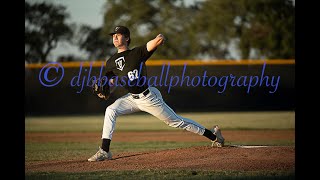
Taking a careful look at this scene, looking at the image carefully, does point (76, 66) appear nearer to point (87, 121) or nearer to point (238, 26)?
point (87, 121)

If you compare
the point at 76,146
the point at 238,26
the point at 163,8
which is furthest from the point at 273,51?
the point at 76,146

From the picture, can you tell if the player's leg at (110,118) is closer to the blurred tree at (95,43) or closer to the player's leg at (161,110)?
the player's leg at (161,110)

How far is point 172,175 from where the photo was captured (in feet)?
17.1

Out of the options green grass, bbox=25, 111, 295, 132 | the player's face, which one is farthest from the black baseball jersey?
green grass, bbox=25, 111, 295, 132

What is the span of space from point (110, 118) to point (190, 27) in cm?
1705

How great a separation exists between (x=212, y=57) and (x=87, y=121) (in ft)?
24.8

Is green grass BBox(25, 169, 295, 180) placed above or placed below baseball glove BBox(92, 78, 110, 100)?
below

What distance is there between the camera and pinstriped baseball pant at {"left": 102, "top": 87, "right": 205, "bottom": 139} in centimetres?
593

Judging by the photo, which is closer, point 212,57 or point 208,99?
point 208,99

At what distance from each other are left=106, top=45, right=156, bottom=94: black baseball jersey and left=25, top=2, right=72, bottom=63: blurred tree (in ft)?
46.6

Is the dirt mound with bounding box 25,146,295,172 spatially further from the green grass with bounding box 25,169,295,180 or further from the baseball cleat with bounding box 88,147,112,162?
the green grass with bounding box 25,169,295,180

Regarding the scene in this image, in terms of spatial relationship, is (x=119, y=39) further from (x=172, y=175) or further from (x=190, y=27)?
(x=190, y=27)

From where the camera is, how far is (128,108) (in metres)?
6.04
